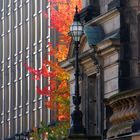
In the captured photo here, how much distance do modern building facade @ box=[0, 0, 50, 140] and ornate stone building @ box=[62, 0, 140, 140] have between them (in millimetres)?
32585

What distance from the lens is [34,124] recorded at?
7125 centimetres

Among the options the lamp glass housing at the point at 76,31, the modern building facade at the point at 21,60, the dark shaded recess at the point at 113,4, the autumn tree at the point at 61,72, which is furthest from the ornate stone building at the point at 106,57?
the modern building facade at the point at 21,60

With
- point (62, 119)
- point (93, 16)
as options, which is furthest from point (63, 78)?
point (93, 16)

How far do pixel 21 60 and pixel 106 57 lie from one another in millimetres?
44441

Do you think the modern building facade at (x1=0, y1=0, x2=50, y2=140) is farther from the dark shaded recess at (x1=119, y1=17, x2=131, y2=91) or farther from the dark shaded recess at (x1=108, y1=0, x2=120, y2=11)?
the dark shaded recess at (x1=119, y1=17, x2=131, y2=91)

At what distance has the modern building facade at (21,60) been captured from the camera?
71125 mm

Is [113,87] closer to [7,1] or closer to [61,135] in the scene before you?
[61,135]

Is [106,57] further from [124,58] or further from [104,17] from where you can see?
[104,17]

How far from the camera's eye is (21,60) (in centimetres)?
7725

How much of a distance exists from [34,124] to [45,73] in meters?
16.5

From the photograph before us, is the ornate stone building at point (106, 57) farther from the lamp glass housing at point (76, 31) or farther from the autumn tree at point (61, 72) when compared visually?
the autumn tree at point (61, 72)

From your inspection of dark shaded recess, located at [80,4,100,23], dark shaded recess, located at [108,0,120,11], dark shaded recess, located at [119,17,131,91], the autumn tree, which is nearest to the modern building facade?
the autumn tree

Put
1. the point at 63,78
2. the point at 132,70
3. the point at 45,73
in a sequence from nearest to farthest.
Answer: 1. the point at 132,70
2. the point at 63,78
3. the point at 45,73

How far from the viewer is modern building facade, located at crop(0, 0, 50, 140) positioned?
→ 233 feet
